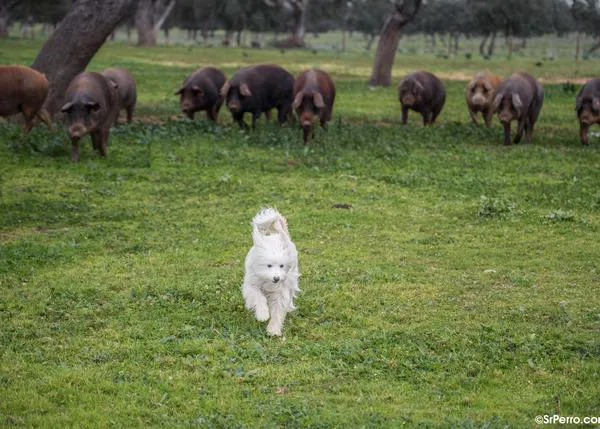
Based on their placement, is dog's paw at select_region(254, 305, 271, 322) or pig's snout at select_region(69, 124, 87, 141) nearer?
dog's paw at select_region(254, 305, 271, 322)

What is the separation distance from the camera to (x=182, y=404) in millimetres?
7066

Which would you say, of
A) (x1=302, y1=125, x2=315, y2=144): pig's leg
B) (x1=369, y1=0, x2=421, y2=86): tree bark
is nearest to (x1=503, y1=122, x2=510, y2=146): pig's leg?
(x1=302, y1=125, x2=315, y2=144): pig's leg

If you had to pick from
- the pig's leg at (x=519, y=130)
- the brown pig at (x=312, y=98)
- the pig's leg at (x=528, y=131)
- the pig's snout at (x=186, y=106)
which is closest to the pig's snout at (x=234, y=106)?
the brown pig at (x=312, y=98)

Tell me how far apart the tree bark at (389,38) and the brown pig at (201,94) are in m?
10.5

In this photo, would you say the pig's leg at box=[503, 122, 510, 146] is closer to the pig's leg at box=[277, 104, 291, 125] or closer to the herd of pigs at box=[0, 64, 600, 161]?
the herd of pigs at box=[0, 64, 600, 161]

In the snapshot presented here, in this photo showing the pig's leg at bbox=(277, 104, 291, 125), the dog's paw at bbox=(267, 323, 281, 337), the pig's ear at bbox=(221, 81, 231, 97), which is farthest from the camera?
the pig's leg at bbox=(277, 104, 291, 125)

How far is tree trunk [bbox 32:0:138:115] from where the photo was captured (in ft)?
68.3

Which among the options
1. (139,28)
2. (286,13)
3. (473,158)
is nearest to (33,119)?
(473,158)

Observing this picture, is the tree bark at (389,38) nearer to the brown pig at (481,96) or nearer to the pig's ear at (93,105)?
the brown pig at (481,96)

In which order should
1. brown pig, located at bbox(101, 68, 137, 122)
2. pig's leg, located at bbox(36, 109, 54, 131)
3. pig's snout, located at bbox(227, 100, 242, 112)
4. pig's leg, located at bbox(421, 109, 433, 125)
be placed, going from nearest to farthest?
pig's leg, located at bbox(36, 109, 54, 131) < brown pig, located at bbox(101, 68, 137, 122) < pig's snout, located at bbox(227, 100, 242, 112) < pig's leg, located at bbox(421, 109, 433, 125)

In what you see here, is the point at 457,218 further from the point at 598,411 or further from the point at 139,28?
the point at 139,28

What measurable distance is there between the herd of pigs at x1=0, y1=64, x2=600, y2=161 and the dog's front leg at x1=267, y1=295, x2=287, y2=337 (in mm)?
8780

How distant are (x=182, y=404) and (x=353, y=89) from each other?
2496 cm

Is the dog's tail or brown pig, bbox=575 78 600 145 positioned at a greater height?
brown pig, bbox=575 78 600 145
